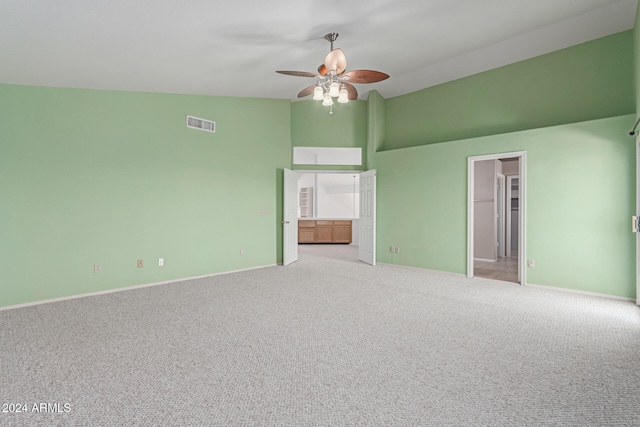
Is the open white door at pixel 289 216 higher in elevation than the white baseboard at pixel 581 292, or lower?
higher

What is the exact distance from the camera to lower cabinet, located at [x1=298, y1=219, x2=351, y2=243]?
1069 centimetres

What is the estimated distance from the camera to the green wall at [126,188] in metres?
3.80

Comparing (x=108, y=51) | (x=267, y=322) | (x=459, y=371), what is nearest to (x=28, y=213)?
(x=108, y=51)

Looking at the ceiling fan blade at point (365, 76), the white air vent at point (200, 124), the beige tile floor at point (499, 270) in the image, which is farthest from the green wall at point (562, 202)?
the white air vent at point (200, 124)

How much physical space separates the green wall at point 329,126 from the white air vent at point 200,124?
67.8 inches

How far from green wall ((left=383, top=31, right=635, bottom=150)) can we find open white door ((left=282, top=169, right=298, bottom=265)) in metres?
2.41

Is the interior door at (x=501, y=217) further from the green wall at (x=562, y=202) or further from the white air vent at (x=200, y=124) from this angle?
the white air vent at (x=200, y=124)

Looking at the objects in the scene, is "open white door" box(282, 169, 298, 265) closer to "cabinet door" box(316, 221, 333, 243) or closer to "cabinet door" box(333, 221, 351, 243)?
"cabinet door" box(316, 221, 333, 243)

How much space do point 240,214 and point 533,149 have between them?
16.1 feet

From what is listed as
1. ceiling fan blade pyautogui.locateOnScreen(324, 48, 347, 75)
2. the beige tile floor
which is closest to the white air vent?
ceiling fan blade pyautogui.locateOnScreen(324, 48, 347, 75)

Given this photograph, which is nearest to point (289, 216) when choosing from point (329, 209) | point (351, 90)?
point (351, 90)

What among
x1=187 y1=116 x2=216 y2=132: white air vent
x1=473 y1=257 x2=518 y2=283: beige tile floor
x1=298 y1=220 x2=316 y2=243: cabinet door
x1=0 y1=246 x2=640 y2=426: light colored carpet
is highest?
x1=187 y1=116 x2=216 y2=132: white air vent

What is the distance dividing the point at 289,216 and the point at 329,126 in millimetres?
2101

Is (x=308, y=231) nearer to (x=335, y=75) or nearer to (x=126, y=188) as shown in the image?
(x=126, y=188)
